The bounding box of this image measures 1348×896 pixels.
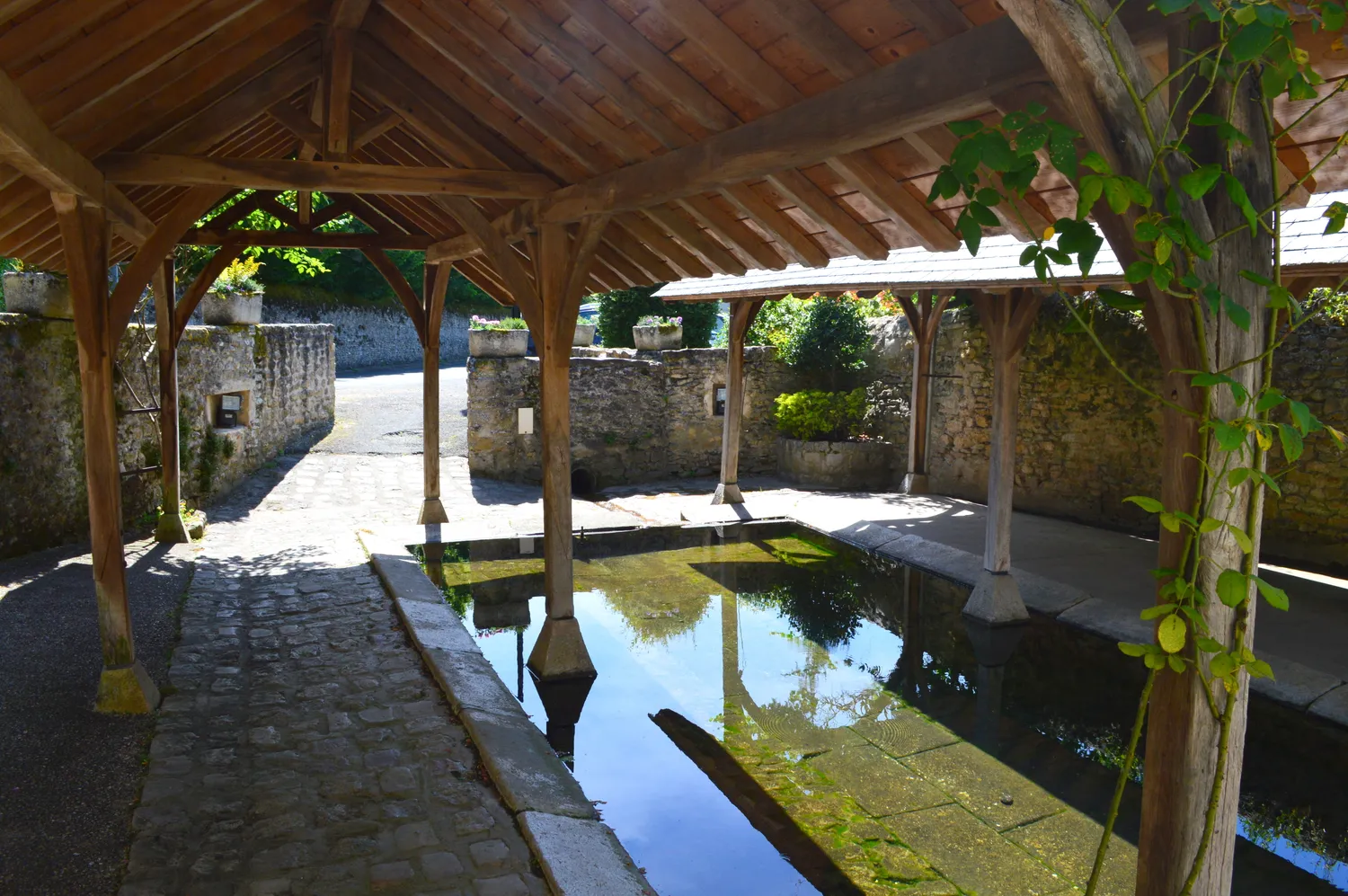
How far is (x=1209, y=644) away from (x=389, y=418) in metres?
15.0

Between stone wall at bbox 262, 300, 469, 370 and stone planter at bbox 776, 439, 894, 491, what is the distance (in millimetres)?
13820

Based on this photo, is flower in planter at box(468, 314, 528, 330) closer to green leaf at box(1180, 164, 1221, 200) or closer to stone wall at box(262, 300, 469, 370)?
green leaf at box(1180, 164, 1221, 200)

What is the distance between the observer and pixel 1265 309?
191 centimetres

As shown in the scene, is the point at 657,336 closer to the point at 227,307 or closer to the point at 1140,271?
the point at 227,307

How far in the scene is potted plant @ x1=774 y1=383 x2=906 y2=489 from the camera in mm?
12422

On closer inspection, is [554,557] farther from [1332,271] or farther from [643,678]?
[1332,271]

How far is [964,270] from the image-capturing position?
7055 mm

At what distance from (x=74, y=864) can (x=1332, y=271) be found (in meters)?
6.49

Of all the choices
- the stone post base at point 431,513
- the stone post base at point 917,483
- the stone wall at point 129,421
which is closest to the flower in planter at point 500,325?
the stone wall at point 129,421

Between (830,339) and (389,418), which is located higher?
(830,339)

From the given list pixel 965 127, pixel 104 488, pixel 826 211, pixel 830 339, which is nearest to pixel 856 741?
pixel 826 211

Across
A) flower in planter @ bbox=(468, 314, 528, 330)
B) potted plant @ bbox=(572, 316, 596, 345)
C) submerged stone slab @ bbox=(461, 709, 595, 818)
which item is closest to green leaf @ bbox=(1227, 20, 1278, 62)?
submerged stone slab @ bbox=(461, 709, 595, 818)

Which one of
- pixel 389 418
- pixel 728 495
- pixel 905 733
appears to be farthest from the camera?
pixel 389 418

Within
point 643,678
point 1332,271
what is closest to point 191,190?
point 643,678
